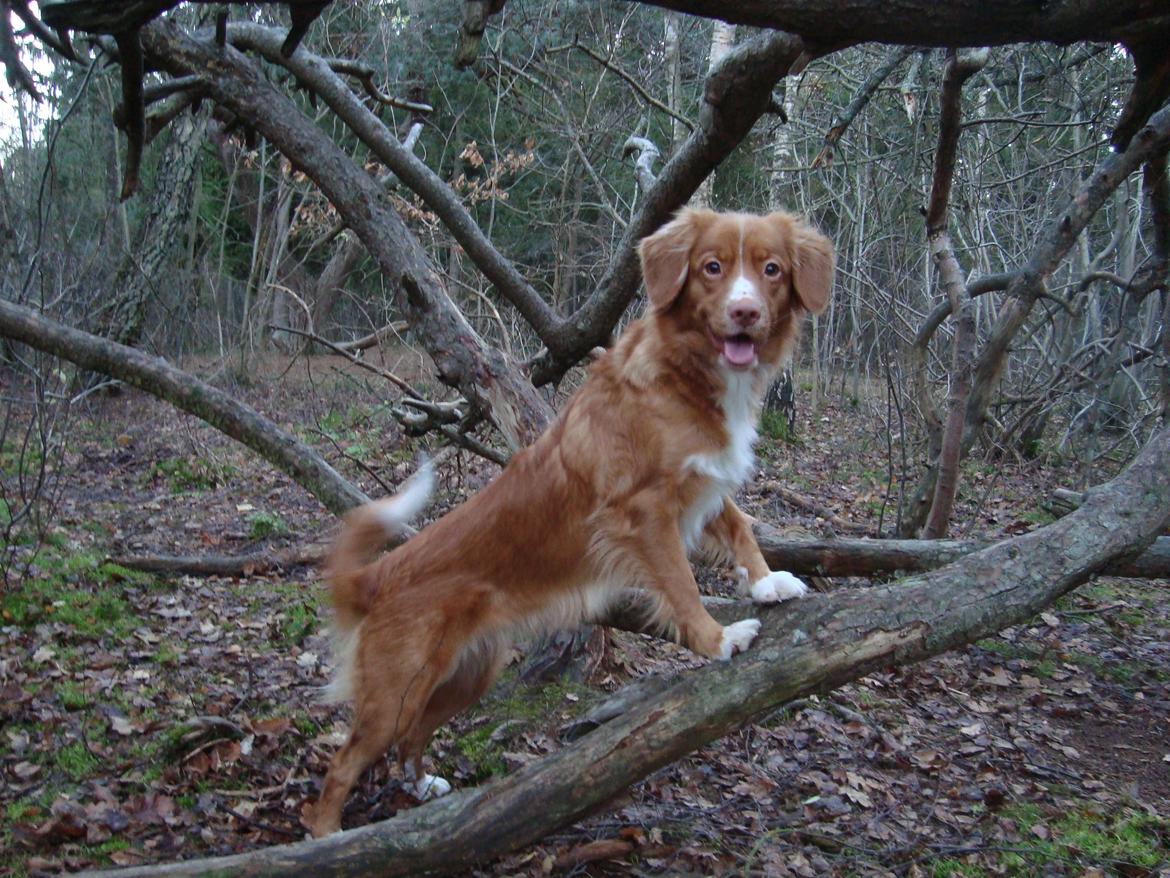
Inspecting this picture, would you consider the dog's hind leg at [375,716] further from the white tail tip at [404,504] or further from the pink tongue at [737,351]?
the pink tongue at [737,351]

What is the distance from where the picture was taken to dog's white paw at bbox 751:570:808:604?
143 inches

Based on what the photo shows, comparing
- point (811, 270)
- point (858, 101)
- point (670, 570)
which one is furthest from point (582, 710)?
point (858, 101)

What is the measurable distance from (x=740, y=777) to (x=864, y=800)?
57 centimetres

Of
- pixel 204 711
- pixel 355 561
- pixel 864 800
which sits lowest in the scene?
pixel 864 800

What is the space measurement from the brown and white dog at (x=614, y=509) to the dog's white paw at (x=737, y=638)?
17 centimetres

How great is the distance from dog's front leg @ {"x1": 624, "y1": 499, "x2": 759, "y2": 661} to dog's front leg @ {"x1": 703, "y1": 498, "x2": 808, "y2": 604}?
0.50ft

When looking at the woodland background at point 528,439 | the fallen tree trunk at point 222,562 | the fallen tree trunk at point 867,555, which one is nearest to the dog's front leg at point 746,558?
the woodland background at point 528,439

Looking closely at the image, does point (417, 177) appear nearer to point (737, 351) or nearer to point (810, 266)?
point (810, 266)

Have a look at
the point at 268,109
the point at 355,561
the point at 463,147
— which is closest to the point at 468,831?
the point at 355,561

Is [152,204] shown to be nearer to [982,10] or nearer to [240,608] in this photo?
[240,608]

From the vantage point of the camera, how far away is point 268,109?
619 centimetres

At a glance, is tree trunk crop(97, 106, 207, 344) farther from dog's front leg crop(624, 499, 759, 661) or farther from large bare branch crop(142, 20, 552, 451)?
dog's front leg crop(624, 499, 759, 661)

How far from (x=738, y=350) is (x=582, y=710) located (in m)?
2.15

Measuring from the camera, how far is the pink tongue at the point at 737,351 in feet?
12.6
